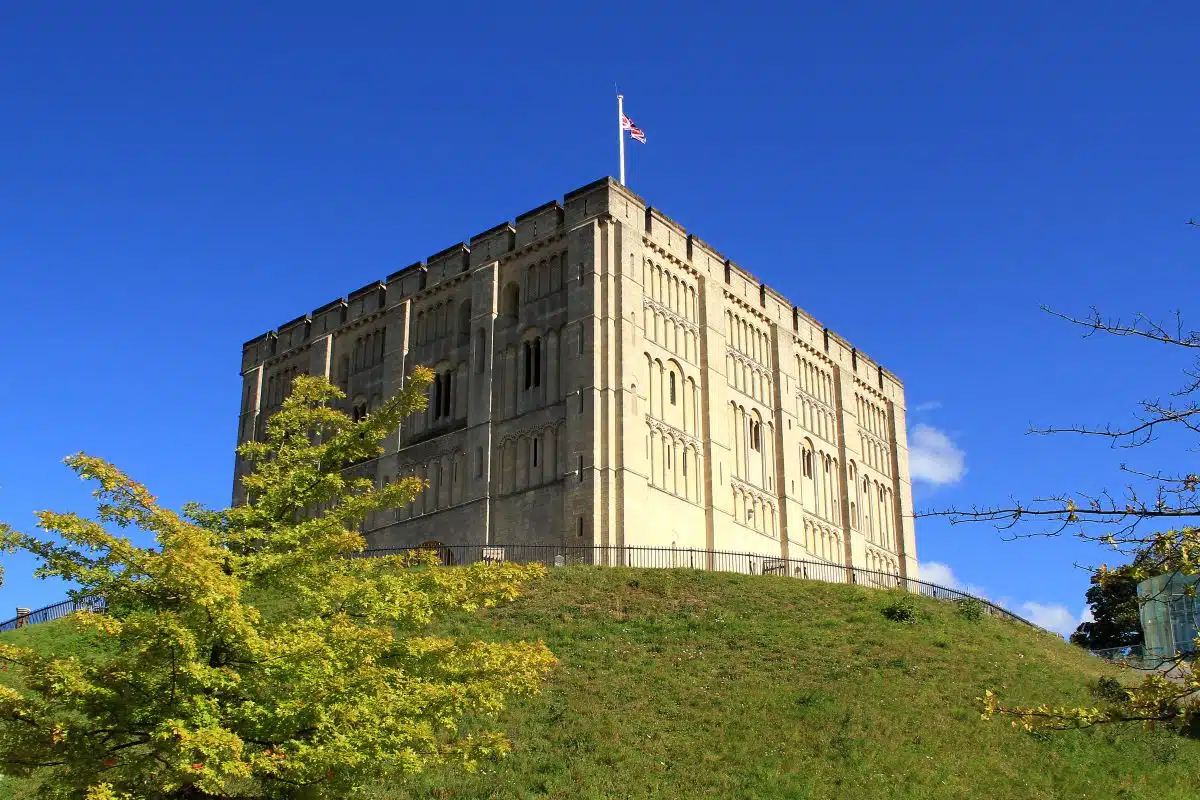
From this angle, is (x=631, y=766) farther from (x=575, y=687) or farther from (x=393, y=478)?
(x=393, y=478)

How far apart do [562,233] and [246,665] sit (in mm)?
36043

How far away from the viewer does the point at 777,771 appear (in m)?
23.3

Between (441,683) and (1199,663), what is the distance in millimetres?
10070

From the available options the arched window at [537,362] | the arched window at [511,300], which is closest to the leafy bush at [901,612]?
the arched window at [537,362]

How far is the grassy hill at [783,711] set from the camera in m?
23.0

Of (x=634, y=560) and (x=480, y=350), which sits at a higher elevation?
(x=480, y=350)

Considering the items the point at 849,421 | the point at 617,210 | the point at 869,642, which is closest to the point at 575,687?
the point at 869,642

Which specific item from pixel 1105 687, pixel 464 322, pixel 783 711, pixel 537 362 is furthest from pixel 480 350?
pixel 1105 687

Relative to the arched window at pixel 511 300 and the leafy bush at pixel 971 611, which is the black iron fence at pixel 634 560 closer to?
the leafy bush at pixel 971 611

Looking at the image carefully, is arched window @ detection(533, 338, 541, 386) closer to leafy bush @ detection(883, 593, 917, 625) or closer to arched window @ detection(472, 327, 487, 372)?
arched window @ detection(472, 327, 487, 372)

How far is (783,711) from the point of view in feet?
87.2

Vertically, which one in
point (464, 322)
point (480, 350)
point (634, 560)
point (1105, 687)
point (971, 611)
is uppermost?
point (464, 322)

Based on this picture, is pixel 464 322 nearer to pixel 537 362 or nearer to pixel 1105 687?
pixel 537 362

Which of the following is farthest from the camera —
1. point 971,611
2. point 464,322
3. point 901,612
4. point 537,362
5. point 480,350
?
point 464,322
